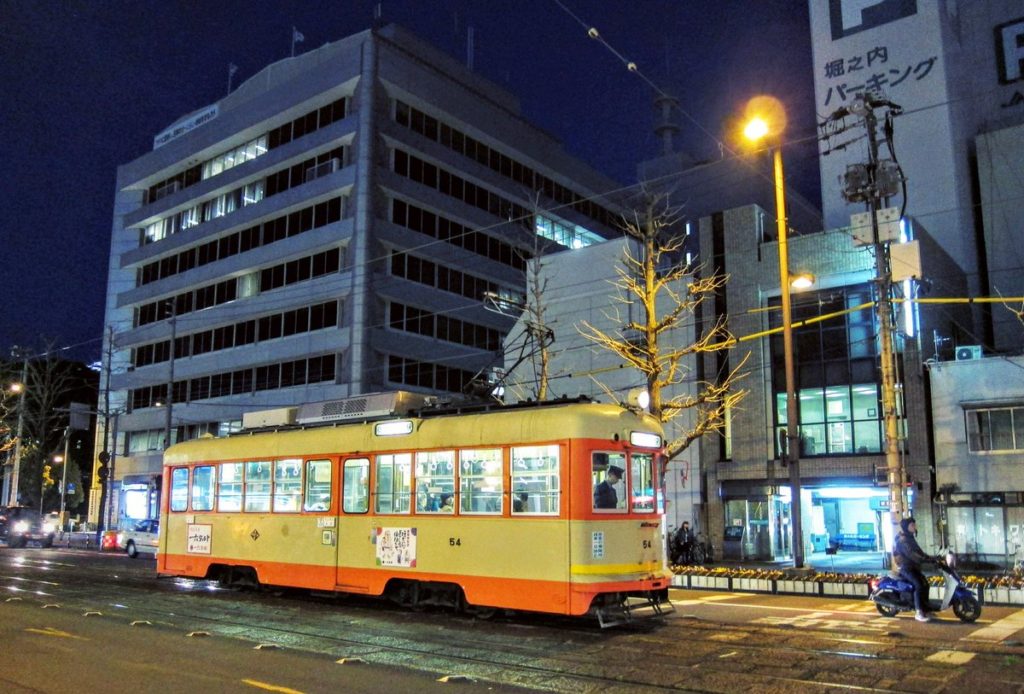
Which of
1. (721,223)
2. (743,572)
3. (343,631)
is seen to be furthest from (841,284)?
(343,631)

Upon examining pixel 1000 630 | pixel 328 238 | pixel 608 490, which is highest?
pixel 328 238

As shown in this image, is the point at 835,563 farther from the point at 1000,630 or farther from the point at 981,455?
the point at 1000,630

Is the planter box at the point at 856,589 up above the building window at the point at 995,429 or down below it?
below

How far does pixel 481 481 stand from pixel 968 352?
20873 millimetres

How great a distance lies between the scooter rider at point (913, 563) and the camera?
43.9 feet

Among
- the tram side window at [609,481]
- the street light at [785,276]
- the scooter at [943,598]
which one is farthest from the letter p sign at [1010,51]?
the tram side window at [609,481]

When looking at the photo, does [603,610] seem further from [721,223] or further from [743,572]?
[721,223]

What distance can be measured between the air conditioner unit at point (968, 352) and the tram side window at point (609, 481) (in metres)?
18.9

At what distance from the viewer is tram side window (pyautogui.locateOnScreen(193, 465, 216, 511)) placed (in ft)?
60.1

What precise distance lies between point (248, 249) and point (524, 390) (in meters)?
24.2

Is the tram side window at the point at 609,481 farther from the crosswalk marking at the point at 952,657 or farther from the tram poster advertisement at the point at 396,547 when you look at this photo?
the crosswalk marking at the point at 952,657

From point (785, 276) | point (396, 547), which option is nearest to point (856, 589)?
point (785, 276)

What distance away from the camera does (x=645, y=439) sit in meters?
13.3

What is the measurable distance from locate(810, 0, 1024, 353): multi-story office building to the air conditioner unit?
11314 mm
